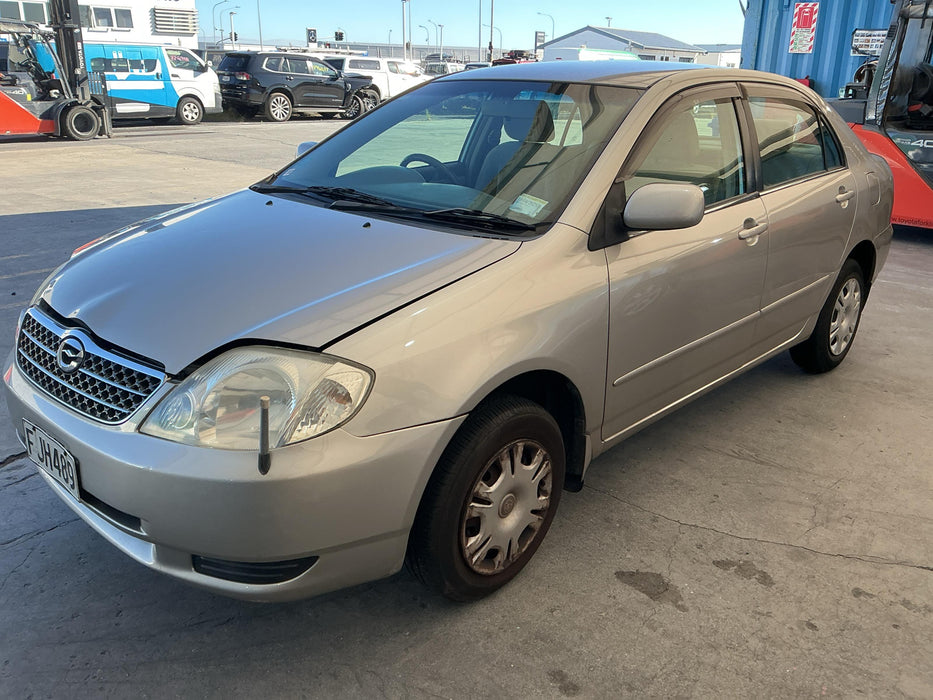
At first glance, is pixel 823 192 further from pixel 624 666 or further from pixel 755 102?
pixel 624 666

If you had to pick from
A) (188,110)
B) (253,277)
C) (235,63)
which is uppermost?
(253,277)

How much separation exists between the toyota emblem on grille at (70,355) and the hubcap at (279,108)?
2073 centimetres

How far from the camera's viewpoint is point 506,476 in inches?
95.2

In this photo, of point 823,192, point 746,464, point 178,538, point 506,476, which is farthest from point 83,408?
point 823,192

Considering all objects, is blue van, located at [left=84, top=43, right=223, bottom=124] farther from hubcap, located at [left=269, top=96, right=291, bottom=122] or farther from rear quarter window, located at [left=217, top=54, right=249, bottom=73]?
hubcap, located at [left=269, top=96, right=291, bottom=122]

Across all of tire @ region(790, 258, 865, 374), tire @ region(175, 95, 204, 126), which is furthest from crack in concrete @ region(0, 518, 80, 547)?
tire @ region(175, 95, 204, 126)

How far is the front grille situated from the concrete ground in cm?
69

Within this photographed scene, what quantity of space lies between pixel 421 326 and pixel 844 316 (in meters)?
3.09

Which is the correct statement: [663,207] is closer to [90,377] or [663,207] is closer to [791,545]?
[791,545]

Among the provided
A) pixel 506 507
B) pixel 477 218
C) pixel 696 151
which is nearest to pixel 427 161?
pixel 477 218

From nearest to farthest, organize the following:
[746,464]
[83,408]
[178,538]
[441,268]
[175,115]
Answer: [178,538]
[83,408]
[441,268]
[746,464]
[175,115]

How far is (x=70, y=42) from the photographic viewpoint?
14.9 m

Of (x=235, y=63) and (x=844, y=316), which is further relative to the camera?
(x=235, y=63)

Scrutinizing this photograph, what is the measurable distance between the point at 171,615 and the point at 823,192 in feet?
10.8
